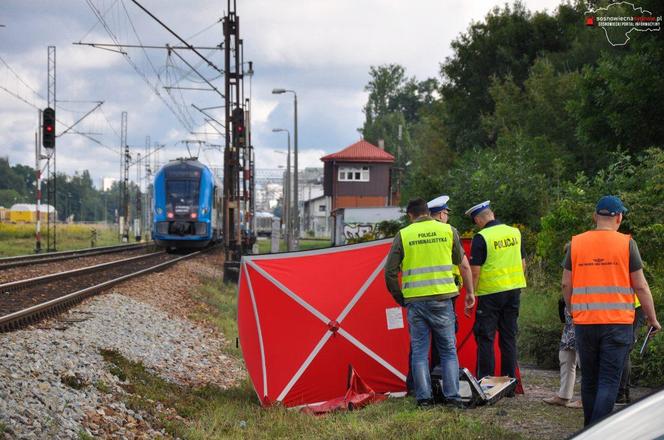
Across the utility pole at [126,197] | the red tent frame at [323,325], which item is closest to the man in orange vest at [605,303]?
the red tent frame at [323,325]

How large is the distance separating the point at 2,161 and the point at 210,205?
118138 mm

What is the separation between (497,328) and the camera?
8562mm

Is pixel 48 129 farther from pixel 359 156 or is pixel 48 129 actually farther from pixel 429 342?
pixel 359 156

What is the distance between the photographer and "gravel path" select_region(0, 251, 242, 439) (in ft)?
23.6

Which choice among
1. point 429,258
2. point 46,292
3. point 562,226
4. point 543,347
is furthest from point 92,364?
point 46,292

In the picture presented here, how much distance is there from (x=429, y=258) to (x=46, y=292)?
10.9 meters

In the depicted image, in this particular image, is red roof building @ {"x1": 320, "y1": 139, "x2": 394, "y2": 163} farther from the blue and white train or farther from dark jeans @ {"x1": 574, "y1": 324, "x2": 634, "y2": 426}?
dark jeans @ {"x1": 574, "y1": 324, "x2": 634, "y2": 426}

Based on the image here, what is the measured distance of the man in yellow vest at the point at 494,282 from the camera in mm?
8273

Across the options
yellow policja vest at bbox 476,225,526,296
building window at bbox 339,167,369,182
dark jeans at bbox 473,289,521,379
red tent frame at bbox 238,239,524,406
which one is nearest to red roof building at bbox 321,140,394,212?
building window at bbox 339,167,369,182

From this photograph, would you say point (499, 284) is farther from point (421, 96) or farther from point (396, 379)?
point (421, 96)

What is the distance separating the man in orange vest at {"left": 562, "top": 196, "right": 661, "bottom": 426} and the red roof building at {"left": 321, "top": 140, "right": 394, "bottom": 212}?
72771mm

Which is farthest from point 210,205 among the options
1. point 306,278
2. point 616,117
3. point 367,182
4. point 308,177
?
point 308,177

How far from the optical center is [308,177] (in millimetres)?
144750

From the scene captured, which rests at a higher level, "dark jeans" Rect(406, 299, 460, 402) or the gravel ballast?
"dark jeans" Rect(406, 299, 460, 402)
